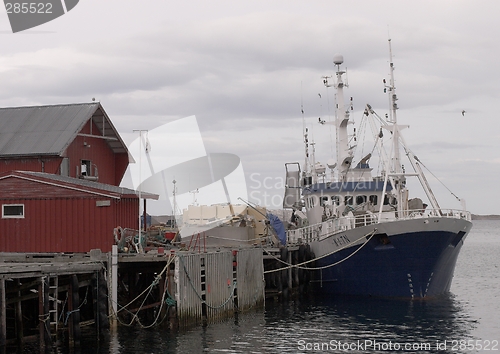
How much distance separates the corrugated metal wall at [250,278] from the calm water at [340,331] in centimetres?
71

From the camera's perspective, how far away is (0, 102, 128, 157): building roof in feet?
119

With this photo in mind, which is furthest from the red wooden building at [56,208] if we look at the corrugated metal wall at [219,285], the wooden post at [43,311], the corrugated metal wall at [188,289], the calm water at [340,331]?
the wooden post at [43,311]

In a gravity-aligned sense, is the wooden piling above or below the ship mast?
below

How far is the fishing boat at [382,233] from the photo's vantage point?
3569 centimetres

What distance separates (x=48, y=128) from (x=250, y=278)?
44.1 ft

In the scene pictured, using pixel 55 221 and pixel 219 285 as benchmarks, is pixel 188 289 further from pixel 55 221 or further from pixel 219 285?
pixel 55 221

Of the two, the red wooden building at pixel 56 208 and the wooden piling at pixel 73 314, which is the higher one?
the red wooden building at pixel 56 208

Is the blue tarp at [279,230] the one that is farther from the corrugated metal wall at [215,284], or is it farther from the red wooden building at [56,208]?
the red wooden building at [56,208]

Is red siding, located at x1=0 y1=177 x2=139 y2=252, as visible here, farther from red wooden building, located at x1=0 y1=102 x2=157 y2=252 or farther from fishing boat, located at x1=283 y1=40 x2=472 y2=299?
fishing boat, located at x1=283 y1=40 x2=472 y2=299

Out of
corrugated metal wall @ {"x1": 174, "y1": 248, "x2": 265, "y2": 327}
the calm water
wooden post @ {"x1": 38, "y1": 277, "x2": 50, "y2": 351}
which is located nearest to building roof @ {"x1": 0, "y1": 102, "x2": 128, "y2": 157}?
corrugated metal wall @ {"x1": 174, "y1": 248, "x2": 265, "y2": 327}

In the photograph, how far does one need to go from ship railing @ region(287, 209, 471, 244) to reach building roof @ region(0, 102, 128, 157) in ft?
38.7

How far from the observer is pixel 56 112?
39.4 m

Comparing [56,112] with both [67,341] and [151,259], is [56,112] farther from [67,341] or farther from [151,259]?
[67,341]

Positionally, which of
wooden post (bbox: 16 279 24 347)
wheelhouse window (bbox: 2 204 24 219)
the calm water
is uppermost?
wheelhouse window (bbox: 2 204 24 219)
